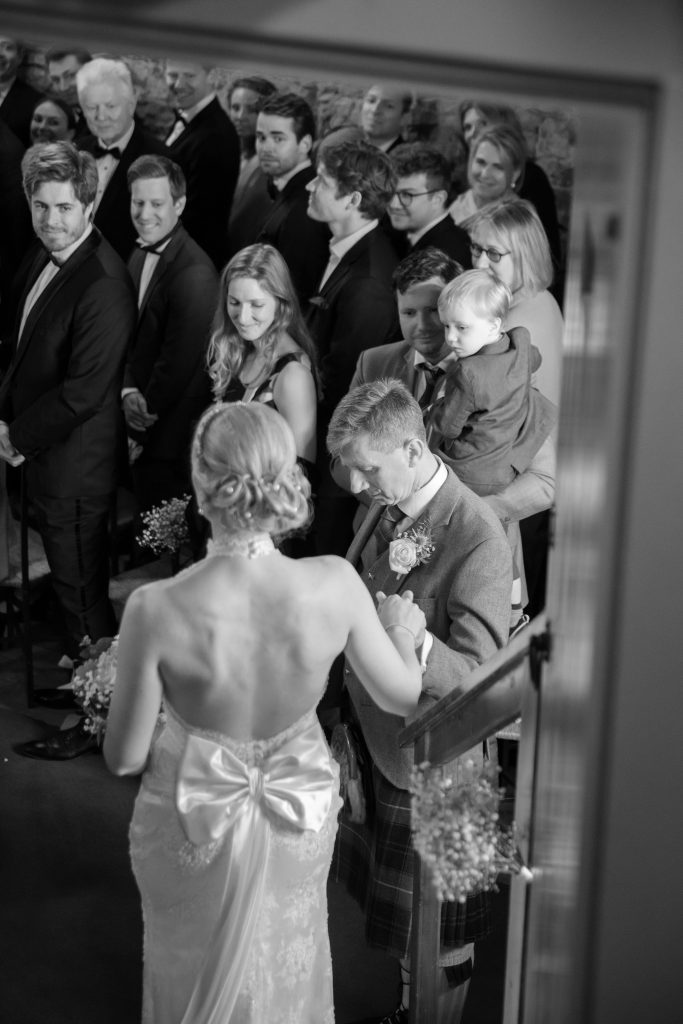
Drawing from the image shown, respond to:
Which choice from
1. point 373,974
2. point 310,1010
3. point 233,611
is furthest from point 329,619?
point 373,974

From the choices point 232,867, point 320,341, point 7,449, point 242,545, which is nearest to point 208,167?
point 320,341

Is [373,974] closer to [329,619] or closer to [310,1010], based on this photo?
[310,1010]

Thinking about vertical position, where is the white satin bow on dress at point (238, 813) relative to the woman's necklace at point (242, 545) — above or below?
below

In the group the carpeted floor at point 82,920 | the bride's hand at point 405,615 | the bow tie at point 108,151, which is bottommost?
the carpeted floor at point 82,920

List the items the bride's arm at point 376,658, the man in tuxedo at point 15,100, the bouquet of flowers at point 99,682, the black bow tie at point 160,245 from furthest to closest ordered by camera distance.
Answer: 1. the man in tuxedo at point 15,100
2. the black bow tie at point 160,245
3. the bouquet of flowers at point 99,682
4. the bride's arm at point 376,658

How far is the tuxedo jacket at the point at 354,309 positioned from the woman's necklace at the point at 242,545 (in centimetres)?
280

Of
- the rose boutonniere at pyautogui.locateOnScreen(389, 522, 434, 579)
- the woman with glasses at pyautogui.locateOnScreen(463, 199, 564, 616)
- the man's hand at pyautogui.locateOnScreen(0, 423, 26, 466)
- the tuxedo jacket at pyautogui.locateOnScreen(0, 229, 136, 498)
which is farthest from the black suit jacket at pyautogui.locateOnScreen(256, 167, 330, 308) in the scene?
the rose boutonniere at pyautogui.locateOnScreen(389, 522, 434, 579)

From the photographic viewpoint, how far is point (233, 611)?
254cm

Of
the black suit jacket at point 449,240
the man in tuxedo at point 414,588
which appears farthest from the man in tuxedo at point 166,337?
the man in tuxedo at point 414,588

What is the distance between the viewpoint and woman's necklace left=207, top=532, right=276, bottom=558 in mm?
2572

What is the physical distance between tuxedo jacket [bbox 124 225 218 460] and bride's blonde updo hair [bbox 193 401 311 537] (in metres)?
3.24

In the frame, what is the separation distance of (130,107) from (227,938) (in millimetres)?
4945

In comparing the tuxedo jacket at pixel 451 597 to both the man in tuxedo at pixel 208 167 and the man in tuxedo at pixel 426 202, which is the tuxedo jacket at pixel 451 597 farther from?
the man in tuxedo at pixel 208 167

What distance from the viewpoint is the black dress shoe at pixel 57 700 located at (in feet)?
18.4
